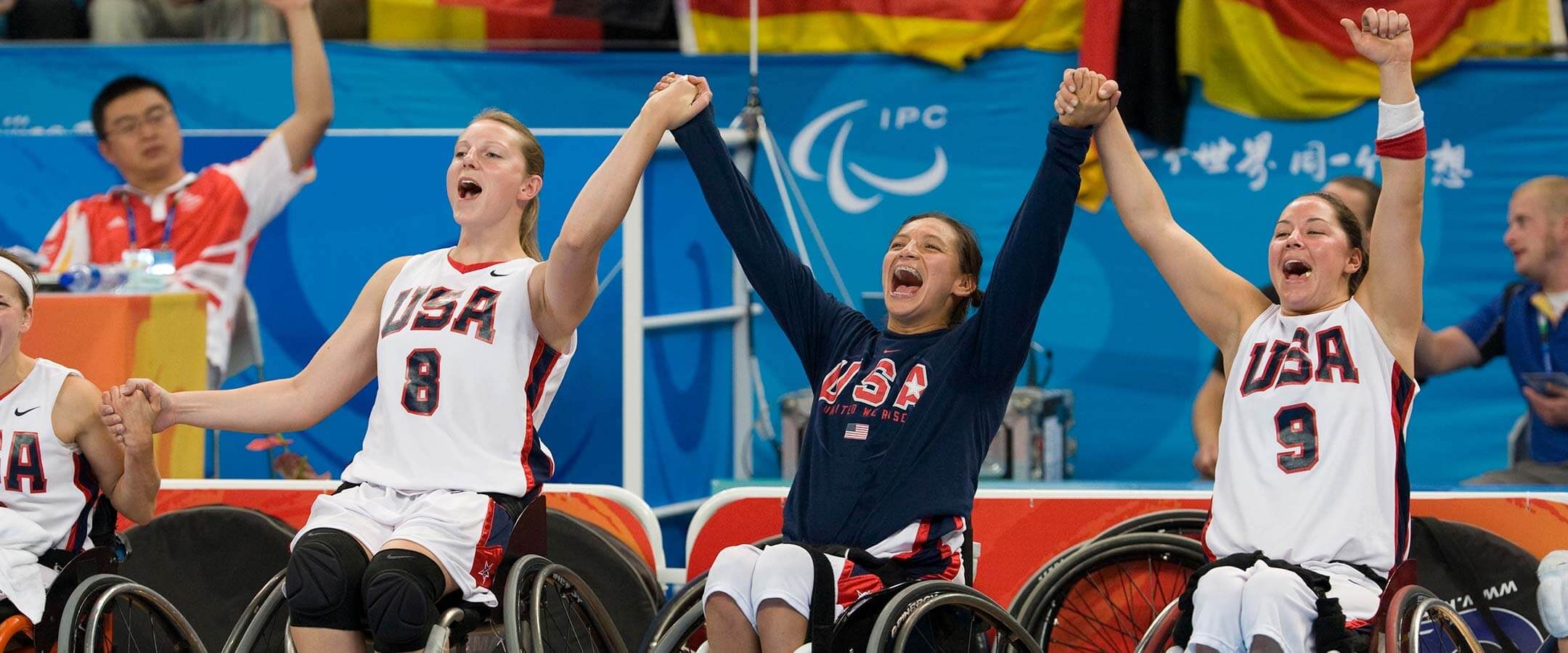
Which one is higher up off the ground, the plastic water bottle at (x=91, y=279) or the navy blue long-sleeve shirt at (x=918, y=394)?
the plastic water bottle at (x=91, y=279)

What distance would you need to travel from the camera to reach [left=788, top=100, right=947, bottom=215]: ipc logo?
6992 mm

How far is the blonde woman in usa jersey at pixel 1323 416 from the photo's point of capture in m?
3.11

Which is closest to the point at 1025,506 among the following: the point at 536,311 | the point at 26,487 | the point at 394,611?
A: the point at 536,311

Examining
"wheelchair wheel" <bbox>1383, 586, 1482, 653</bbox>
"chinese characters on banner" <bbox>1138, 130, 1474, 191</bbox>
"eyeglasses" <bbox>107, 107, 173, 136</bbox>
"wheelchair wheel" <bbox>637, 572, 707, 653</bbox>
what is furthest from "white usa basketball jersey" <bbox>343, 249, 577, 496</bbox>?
"chinese characters on banner" <bbox>1138, 130, 1474, 191</bbox>

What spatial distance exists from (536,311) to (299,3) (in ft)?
9.17

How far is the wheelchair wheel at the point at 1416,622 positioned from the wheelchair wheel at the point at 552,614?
157 centimetres

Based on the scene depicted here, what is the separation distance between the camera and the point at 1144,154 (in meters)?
6.78

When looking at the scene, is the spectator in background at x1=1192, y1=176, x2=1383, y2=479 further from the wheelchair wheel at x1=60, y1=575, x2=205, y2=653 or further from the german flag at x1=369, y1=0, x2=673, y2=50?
the german flag at x1=369, y1=0, x2=673, y2=50

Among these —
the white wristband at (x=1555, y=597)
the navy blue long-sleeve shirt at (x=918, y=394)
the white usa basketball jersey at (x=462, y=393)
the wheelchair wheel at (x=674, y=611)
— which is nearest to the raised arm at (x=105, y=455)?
the white usa basketball jersey at (x=462, y=393)

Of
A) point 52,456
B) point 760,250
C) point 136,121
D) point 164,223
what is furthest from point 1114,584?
point 136,121

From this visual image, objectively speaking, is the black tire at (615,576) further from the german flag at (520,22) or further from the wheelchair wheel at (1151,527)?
the german flag at (520,22)

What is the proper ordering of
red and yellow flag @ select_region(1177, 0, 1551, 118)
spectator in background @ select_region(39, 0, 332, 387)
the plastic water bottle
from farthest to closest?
red and yellow flag @ select_region(1177, 0, 1551, 118), spectator in background @ select_region(39, 0, 332, 387), the plastic water bottle

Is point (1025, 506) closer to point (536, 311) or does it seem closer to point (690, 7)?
point (536, 311)

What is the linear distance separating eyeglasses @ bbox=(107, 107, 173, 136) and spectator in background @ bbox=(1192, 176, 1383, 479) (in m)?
3.80
